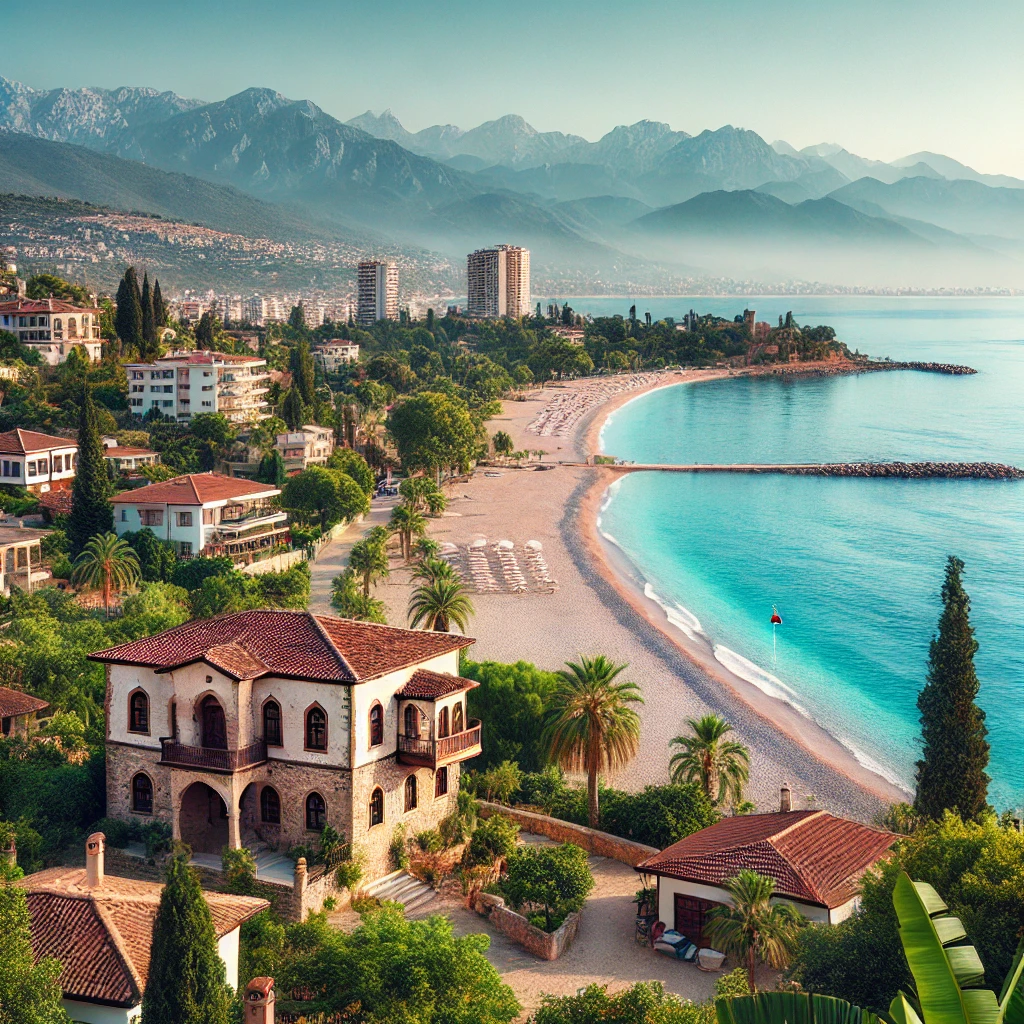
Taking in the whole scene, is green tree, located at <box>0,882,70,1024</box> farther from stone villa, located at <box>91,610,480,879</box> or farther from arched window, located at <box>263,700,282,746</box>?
arched window, located at <box>263,700,282,746</box>

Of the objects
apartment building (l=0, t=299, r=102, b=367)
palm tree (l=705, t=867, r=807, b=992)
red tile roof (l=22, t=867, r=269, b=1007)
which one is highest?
apartment building (l=0, t=299, r=102, b=367)

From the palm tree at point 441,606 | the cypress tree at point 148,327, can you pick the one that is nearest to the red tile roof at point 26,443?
the cypress tree at point 148,327

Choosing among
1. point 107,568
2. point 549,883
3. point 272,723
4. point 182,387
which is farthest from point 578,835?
point 182,387

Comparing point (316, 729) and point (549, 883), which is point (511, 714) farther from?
point (549, 883)

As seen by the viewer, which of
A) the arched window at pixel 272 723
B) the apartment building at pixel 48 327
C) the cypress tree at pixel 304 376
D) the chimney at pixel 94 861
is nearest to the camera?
the chimney at pixel 94 861

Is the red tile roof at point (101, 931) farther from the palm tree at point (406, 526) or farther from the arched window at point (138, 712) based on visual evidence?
the palm tree at point (406, 526)

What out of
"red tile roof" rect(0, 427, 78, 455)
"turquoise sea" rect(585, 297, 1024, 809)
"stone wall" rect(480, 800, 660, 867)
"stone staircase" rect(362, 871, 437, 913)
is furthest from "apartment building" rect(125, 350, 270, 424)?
"stone staircase" rect(362, 871, 437, 913)
